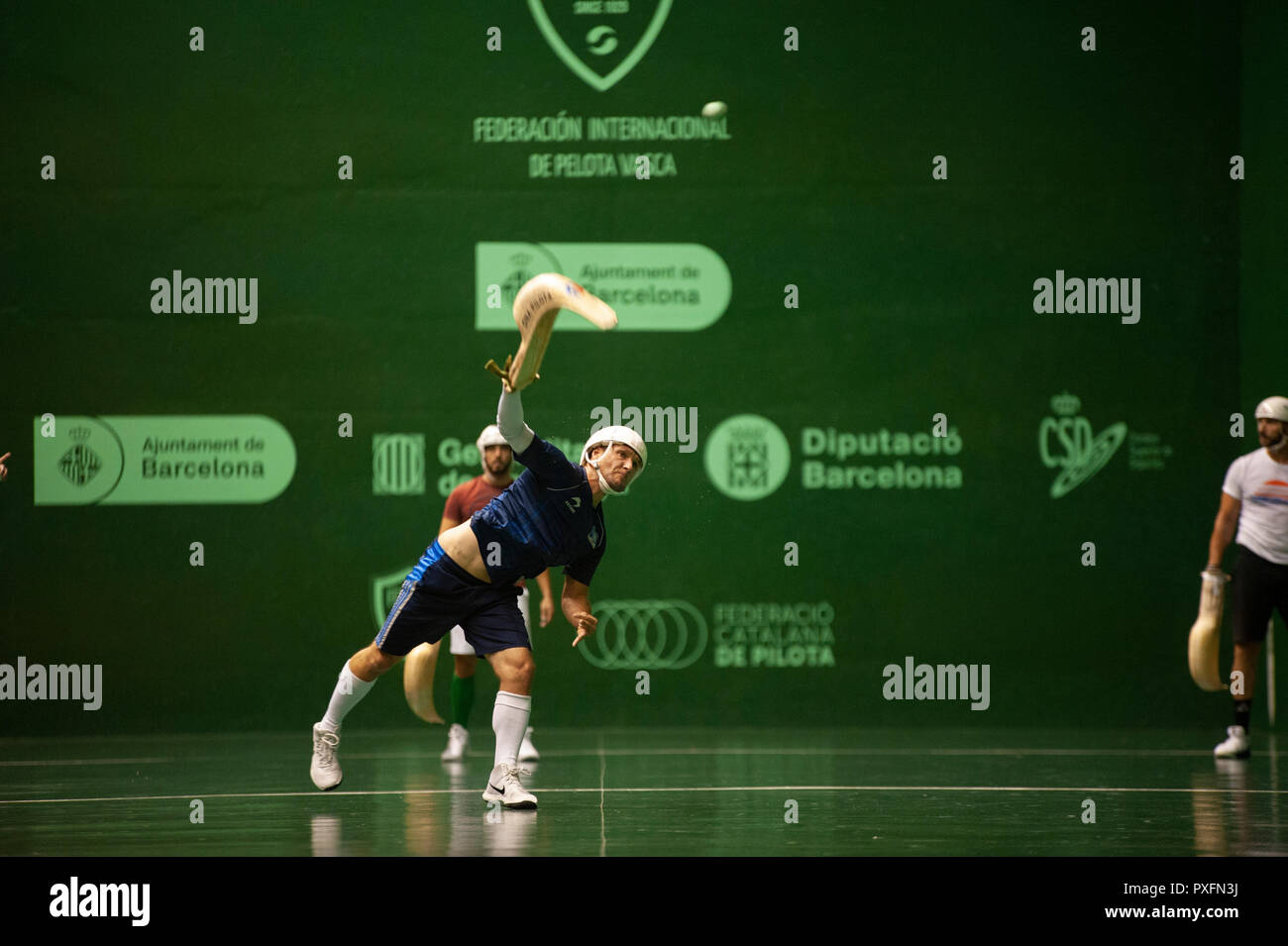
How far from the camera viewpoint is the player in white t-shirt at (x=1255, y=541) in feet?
26.0

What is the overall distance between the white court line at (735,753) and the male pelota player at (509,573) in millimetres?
2327

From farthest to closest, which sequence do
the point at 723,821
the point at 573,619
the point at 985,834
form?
the point at 573,619 → the point at 723,821 → the point at 985,834

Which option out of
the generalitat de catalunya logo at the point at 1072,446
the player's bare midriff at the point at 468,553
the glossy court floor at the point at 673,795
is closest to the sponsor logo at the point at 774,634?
the glossy court floor at the point at 673,795

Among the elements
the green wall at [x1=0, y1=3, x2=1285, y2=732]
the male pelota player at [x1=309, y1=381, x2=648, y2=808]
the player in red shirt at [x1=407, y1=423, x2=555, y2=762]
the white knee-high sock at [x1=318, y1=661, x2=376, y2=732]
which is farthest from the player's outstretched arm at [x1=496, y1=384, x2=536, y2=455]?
the green wall at [x1=0, y1=3, x2=1285, y2=732]

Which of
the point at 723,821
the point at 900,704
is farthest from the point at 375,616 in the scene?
the point at 723,821

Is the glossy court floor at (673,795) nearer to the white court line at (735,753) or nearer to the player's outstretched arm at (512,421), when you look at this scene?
the white court line at (735,753)

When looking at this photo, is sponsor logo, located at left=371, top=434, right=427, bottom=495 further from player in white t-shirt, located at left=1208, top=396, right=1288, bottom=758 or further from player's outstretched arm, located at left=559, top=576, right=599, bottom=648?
player in white t-shirt, located at left=1208, top=396, right=1288, bottom=758

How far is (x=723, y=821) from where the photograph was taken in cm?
544

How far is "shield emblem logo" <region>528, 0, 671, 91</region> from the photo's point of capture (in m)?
9.53
